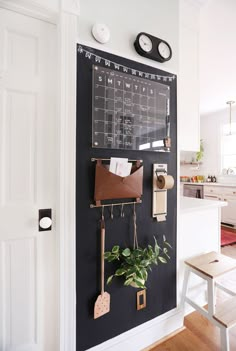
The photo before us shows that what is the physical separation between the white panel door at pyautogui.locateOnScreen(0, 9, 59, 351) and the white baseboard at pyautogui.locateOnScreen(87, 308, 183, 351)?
1.22 ft

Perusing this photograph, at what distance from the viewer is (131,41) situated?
52.4 inches

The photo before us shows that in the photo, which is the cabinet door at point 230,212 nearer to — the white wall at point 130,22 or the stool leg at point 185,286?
the stool leg at point 185,286

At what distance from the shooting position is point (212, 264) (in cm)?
153

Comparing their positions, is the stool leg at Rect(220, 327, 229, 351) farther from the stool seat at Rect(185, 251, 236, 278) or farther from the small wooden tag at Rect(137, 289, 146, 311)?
the small wooden tag at Rect(137, 289, 146, 311)

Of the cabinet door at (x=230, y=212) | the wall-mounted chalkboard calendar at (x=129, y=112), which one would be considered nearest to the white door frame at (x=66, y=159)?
the wall-mounted chalkboard calendar at (x=129, y=112)

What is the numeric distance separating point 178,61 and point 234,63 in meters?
1.78

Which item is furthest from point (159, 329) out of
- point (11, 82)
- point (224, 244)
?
point (224, 244)

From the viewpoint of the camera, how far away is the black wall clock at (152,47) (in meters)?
1.32

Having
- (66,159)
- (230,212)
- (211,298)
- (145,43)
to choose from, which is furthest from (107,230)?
(230,212)

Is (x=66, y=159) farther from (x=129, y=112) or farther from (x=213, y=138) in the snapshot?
(x=213, y=138)

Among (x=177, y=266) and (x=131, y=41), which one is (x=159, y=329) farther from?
(x=131, y=41)

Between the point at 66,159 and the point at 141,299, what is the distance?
1087mm

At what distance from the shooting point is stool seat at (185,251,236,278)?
4.63 feet

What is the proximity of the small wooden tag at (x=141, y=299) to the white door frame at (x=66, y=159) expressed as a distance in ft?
1.50
